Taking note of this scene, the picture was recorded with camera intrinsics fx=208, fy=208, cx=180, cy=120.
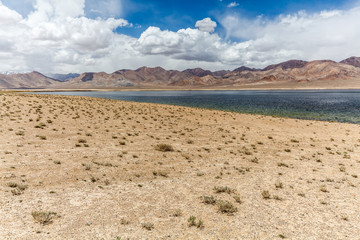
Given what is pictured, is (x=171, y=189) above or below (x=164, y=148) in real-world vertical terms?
below

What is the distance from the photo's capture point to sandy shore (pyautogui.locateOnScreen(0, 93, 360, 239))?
7344 mm

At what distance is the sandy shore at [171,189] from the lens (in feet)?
24.1

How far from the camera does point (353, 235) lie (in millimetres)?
7340

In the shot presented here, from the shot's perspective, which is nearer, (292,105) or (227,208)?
(227,208)

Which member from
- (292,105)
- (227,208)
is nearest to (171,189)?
(227,208)

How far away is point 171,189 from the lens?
→ 10.6m

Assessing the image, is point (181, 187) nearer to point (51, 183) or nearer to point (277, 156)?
point (51, 183)

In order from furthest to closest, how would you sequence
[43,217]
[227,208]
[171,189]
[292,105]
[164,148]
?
[292,105] < [164,148] < [171,189] < [227,208] < [43,217]

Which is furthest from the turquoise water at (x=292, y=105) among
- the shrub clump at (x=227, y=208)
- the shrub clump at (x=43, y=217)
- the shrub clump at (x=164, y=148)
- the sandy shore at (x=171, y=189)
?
the shrub clump at (x=43, y=217)

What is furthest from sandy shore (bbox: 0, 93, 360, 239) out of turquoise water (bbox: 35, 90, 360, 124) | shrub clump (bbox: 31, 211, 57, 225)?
turquoise water (bbox: 35, 90, 360, 124)

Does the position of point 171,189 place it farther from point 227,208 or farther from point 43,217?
point 43,217

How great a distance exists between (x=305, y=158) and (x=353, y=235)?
32.9 feet

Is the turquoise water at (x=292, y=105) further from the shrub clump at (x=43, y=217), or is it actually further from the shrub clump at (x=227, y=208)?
the shrub clump at (x=43, y=217)

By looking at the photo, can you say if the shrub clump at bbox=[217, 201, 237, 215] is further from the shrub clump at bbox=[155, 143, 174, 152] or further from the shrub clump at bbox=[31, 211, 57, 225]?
the shrub clump at bbox=[155, 143, 174, 152]
